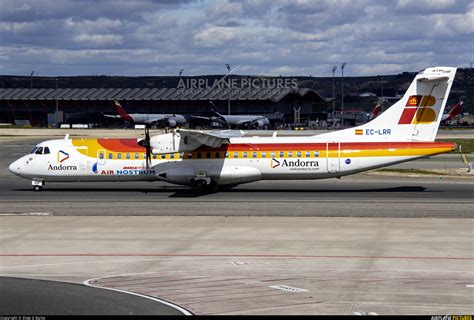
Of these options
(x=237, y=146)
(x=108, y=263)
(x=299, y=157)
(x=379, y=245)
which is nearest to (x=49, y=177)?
(x=237, y=146)

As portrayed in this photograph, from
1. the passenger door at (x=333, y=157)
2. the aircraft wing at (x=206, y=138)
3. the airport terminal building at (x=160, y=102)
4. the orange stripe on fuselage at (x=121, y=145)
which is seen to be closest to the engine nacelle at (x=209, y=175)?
the aircraft wing at (x=206, y=138)

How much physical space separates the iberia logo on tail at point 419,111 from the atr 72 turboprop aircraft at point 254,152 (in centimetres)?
5

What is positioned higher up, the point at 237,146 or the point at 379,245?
the point at 237,146

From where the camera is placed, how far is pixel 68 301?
16.2m

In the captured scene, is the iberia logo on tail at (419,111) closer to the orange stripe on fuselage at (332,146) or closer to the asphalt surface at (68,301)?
the orange stripe on fuselage at (332,146)

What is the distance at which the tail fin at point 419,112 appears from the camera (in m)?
37.8

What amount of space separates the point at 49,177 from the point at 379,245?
77.4 feet

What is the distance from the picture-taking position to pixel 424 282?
1836 centimetres

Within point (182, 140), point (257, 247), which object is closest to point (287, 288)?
point (257, 247)

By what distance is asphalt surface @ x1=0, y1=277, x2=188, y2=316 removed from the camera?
15.2 meters

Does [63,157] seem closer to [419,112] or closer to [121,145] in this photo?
[121,145]

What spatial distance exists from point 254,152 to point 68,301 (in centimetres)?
2379

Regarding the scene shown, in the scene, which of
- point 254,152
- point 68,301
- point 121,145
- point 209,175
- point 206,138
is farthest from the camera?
point 121,145

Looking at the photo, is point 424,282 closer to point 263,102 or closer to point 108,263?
point 108,263
